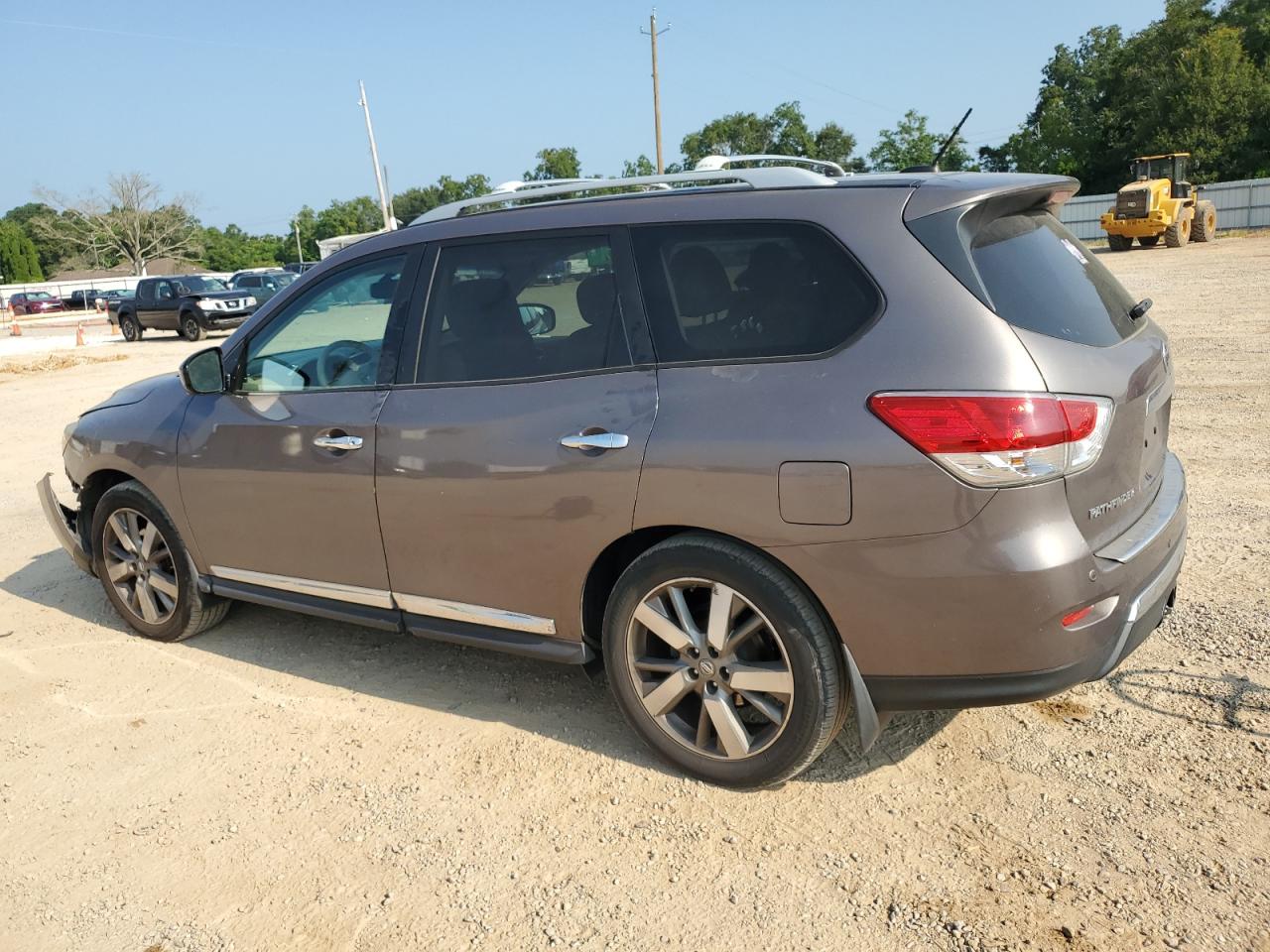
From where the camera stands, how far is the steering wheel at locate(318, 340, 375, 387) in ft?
13.1

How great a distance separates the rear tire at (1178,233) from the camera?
103ft

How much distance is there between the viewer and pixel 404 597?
3889 millimetres

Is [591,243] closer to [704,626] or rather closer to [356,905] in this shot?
[704,626]

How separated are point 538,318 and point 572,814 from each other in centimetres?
166

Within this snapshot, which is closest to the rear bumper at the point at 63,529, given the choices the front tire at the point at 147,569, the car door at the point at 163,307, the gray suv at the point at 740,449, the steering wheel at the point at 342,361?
the front tire at the point at 147,569

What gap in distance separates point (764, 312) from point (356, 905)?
2059mm

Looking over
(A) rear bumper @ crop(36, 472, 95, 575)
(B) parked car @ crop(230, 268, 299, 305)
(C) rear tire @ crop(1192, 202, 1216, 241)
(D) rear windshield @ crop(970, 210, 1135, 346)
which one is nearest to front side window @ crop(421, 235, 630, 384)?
(D) rear windshield @ crop(970, 210, 1135, 346)

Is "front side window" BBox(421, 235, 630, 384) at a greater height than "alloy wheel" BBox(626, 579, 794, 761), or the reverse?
"front side window" BBox(421, 235, 630, 384)

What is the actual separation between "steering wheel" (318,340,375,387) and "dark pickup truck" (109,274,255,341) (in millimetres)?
22657

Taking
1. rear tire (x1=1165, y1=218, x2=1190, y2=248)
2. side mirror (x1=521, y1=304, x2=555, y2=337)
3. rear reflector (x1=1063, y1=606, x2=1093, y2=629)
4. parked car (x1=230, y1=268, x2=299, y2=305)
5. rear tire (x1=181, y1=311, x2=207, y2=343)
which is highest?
side mirror (x1=521, y1=304, x2=555, y2=337)

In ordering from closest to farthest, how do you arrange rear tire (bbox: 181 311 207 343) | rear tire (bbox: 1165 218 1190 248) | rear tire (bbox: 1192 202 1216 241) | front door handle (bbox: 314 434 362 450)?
1. front door handle (bbox: 314 434 362 450)
2. rear tire (bbox: 181 311 207 343)
3. rear tire (bbox: 1165 218 1190 248)
4. rear tire (bbox: 1192 202 1216 241)

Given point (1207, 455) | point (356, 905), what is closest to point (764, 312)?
point (356, 905)

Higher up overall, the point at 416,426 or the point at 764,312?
the point at 764,312

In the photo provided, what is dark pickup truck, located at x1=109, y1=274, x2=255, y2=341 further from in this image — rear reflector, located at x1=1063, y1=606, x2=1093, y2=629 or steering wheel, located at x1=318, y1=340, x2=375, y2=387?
rear reflector, located at x1=1063, y1=606, x2=1093, y2=629
